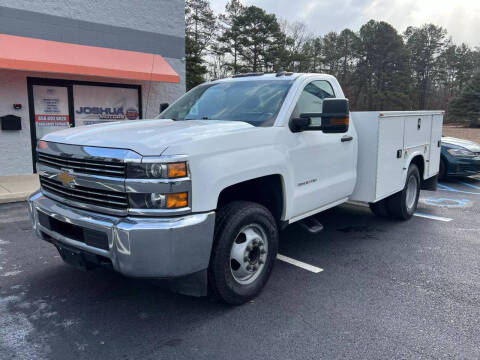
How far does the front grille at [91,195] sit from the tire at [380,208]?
14.5 feet

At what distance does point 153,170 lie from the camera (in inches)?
110

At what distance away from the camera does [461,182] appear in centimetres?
1040

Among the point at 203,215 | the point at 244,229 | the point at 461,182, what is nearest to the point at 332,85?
the point at 244,229

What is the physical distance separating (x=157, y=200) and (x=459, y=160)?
916 centimetres

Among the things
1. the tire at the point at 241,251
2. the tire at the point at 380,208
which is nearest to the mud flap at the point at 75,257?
the tire at the point at 241,251

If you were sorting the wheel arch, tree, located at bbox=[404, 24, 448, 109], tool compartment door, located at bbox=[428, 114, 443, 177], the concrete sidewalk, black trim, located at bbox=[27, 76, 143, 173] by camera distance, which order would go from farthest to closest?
tree, located at bbox=[404, 24, 448, 109] → black trim, located at bbox=[27, 76, 143, 173] → the concrete sidewalk → tool compartment door, located at bbox=[428, 114, 443, 177] → the wheel arch

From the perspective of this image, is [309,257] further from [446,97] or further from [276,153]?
[446,97]

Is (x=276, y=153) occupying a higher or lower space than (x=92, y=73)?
lower

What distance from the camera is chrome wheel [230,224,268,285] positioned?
341 cm

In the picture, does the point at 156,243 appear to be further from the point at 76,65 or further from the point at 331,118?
the point at 76,65

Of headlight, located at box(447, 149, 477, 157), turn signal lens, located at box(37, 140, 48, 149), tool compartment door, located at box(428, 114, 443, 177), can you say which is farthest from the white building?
headlight, located at box(447, 149, 477, 157)

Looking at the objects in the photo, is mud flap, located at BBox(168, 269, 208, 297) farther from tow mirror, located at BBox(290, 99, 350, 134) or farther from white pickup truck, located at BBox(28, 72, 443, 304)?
tow mirror, located at BBox(290, 99, 350, 134)

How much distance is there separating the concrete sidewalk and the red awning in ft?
8.33

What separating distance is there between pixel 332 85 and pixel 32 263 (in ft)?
13.0
